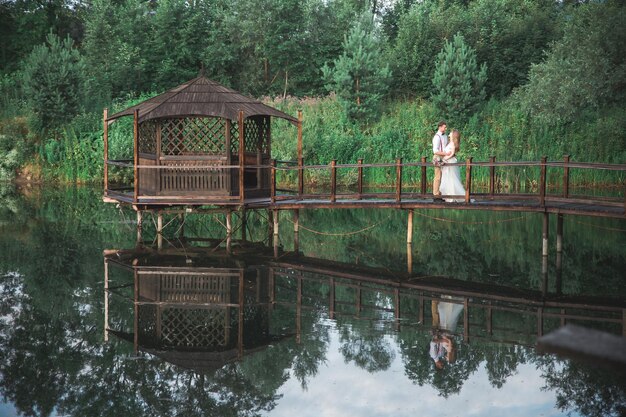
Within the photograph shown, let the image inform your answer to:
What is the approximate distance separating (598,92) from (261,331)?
14.7 meters

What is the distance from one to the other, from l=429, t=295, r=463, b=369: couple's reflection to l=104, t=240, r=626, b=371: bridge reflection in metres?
0.03

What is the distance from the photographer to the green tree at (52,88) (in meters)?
33.9

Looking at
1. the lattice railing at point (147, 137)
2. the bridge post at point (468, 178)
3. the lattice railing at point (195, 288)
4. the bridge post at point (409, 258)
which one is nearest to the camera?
the lattice railing at point (195, 288)

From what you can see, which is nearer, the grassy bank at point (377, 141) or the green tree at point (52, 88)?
the grassy bank at point (377, 141)

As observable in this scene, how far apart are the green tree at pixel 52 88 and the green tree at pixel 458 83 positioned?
13.9 meters

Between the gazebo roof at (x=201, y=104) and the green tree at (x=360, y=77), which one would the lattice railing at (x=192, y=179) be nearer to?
the gazebo roof at (x=201, y=104)

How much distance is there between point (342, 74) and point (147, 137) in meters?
14.2

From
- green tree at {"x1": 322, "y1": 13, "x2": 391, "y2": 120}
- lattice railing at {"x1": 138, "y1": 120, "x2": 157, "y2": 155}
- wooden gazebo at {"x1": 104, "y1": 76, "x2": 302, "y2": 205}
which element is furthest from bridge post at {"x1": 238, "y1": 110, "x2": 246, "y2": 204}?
green tree at {"x1": 322, "y1": 13, "x2": 391, "y2": 120}

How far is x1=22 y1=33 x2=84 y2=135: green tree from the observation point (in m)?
33.9

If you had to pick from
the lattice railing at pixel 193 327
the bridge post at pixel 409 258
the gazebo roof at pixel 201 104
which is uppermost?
the gazebo roof at pixel 201 104

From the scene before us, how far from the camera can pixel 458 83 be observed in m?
32.1

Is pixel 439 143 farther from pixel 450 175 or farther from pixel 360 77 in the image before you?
pixel 360 77

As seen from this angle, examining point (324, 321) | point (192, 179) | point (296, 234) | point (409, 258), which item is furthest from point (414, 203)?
point (324, 321)

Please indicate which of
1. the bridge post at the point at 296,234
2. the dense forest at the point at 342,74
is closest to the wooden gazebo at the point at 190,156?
the bridge post at the point at 296,234
